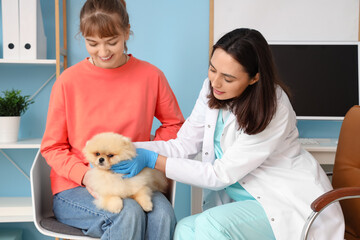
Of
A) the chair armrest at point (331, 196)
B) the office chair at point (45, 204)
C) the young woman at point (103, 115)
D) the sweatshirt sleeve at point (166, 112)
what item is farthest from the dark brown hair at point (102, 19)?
the chair armrest at point (331, 196)

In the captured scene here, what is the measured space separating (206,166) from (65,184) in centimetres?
58

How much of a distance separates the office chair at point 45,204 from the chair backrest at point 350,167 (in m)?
0.73

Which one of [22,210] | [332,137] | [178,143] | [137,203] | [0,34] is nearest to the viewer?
[137,203]

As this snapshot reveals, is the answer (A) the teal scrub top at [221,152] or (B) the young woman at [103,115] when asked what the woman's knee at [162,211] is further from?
(A) the teal scrub top at [221,152]

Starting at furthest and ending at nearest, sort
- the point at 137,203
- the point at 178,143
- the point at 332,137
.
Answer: the point at 332,137
the point at 178,143
the point at 137,203

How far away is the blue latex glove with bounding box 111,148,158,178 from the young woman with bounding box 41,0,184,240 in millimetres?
112

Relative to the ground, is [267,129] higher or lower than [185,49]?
lower

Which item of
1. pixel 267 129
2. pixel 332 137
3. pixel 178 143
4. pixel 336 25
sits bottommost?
pixel 332 137

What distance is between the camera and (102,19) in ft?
4.76

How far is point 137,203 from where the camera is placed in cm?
140

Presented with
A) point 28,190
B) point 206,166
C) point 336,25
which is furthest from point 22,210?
point 336,25

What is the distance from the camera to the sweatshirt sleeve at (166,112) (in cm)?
174

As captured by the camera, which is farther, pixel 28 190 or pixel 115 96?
pixel 28 190

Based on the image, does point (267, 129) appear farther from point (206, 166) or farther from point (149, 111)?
point (149, 111)
